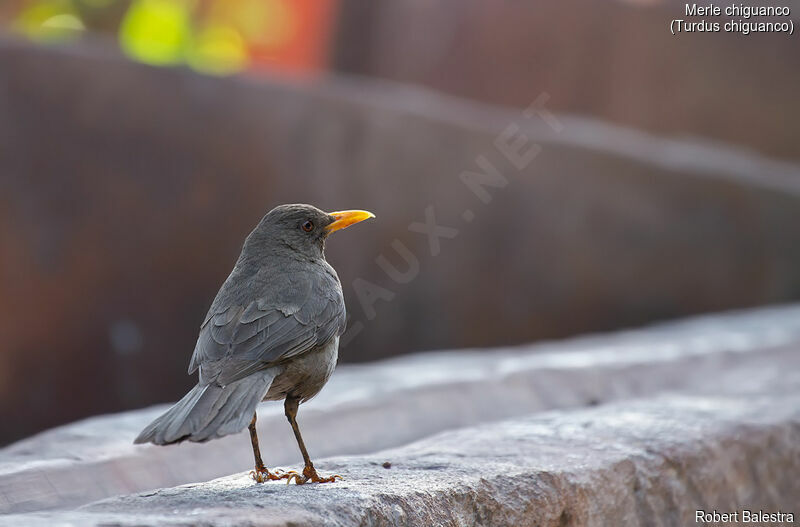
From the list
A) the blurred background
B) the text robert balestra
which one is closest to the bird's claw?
the text robert balestra

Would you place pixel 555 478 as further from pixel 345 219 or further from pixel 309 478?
pixel 345 219

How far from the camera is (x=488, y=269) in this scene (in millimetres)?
7973

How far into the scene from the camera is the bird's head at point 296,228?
9.11ft

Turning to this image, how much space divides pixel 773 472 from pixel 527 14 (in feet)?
29.7

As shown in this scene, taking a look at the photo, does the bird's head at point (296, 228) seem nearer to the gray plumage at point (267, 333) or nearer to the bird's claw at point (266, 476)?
the gray plumage at point (267, 333)

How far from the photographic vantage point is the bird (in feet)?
7.46

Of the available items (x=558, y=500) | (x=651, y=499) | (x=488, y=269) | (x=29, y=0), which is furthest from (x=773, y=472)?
(x=29, y=0)

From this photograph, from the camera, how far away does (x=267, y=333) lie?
2488 mm

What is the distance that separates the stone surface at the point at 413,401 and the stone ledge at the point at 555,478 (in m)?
0.44

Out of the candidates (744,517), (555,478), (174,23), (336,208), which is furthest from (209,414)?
(174,23)

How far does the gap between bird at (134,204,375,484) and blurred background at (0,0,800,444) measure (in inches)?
182

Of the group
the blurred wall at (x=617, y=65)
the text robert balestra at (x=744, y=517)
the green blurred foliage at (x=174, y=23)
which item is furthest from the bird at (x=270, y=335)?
the green blurred foliage at (x=174, y=23)

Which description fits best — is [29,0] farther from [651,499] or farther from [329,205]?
[651,499]

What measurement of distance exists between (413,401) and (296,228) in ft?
4.78
